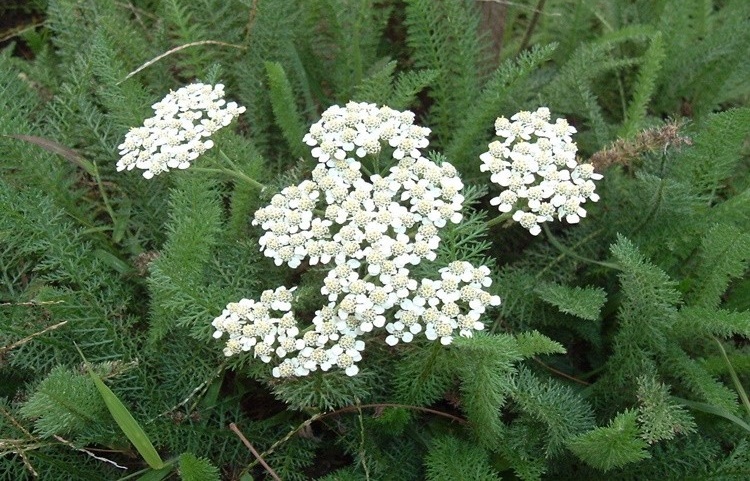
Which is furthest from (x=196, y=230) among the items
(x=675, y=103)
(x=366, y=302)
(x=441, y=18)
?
(x=675, y=103)

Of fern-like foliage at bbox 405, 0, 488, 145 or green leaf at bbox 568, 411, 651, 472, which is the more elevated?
fern-like foliage at bbox 405, 0, 488, 145

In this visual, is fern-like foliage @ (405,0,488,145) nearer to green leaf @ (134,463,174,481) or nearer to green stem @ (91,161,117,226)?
green stem @ (91,161,117,226)

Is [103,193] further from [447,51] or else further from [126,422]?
[447,51]

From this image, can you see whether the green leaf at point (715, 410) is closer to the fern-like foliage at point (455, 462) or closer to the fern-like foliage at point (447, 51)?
the fern-like foliage at point (455, 462)

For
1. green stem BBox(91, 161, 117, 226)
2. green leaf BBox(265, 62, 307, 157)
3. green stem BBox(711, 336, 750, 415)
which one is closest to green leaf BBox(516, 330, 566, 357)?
green stem BBox(711, 336, 750, 415)

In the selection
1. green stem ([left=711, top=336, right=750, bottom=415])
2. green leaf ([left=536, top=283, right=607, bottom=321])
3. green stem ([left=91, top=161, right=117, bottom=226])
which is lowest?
green stem ([left=711, top=336, right=750, bottom=415])

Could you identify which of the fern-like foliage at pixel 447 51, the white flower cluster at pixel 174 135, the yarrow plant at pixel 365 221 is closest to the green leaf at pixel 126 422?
the yarrow plant at pixel 365 221
